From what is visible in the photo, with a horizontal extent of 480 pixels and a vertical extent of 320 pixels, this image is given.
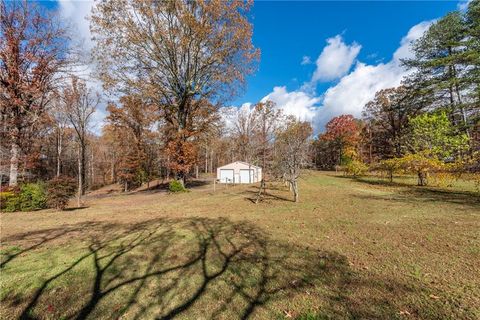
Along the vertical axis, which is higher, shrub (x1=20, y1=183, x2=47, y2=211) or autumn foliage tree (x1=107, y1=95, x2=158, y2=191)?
autumn foliage tree (x1=107, y1=95, x2=158, y2=191)

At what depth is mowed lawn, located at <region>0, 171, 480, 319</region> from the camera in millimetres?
2949

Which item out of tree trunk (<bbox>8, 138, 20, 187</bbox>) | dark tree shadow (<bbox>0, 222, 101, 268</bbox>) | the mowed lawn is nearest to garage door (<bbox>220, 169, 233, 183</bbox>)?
tree trunk (<bbox>8, 138, 20, 187</bbox>)

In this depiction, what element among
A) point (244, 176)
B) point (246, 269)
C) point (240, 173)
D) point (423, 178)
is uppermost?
point (240, 173)

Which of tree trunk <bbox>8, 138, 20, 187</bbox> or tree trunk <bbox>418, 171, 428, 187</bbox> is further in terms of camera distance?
tree trunk <bbox>418, 171, 428, 187</bbox>

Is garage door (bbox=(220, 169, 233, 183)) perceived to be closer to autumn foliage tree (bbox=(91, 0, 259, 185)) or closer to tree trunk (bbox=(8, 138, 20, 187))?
autumn foliage tree (bbox=(91, 0, 259, 185))

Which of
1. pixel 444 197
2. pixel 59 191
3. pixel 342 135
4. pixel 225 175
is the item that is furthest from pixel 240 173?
pixel 342 135

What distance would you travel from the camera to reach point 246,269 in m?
4.04

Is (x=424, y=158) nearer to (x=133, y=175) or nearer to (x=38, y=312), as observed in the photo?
(x=38, y=312)

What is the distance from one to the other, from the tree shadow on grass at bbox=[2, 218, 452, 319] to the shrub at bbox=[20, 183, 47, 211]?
27.9ft

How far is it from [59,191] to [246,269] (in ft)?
36.5

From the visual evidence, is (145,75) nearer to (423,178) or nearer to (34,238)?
(34,238)

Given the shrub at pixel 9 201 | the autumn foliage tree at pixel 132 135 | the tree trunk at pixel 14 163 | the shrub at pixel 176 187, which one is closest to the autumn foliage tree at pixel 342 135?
the shrub at pixel 176 187

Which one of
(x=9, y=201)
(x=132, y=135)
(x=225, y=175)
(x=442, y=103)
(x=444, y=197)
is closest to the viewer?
(x=9, y=201)

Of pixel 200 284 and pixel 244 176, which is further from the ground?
pixel 244 176
